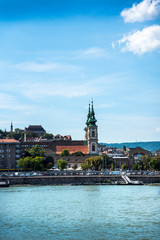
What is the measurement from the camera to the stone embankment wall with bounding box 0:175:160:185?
110062 millimetres

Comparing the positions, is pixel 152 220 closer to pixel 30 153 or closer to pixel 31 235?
pixel 31 235


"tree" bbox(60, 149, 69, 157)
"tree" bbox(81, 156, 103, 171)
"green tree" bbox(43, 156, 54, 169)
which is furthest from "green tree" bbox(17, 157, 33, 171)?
"tree" bbox(60, 149, 69, 157)

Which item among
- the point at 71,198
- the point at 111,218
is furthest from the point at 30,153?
the point at 111,218

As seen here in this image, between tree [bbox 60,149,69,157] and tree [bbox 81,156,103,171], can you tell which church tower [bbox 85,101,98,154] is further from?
tree [bbox 81,156,103,171]

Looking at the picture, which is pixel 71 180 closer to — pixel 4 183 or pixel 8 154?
pixel 4 183

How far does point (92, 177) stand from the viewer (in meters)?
114

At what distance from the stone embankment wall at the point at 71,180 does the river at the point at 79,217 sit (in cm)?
2998

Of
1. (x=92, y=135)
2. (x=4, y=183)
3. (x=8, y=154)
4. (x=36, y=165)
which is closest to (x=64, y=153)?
(x=92, y=135)

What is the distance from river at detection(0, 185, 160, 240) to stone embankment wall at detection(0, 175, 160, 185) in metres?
30.0

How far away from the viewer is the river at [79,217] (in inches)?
1714

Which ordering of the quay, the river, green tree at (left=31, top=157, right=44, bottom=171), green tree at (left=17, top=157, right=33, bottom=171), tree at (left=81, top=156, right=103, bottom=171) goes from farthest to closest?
tree at (left=81, top=156, right=103, bottom=171)
green tree at (left=31, top=157, right=44, bottom=171)
green tree at (left=17, top=157, right=33, bottom=171)
the quay
the river

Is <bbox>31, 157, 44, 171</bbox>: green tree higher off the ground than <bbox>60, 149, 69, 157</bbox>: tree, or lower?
lower

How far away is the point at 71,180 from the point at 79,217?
5907cm

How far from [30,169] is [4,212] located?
83.2 m
